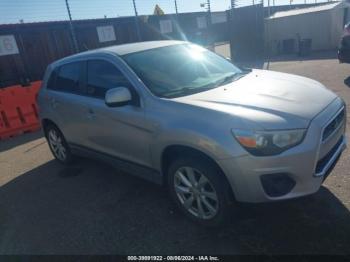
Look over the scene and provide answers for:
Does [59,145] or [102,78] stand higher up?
[102,78]

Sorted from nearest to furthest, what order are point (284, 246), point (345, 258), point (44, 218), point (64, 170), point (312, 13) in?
point (345, 258) → point (284, 246) → point (44, 218) → point (64, 170) → point (312, 13)

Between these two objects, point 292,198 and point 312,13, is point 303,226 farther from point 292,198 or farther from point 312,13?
point 312,13

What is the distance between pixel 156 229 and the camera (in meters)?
3.41

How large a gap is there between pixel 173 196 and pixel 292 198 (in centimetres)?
123

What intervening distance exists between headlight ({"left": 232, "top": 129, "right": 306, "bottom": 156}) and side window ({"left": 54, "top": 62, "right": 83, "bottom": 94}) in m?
2.64

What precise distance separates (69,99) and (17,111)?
4526mm

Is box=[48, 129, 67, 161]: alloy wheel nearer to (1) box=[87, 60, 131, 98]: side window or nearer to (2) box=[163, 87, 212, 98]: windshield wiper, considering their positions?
(1) box=[87, 60, 131, 98]: side window

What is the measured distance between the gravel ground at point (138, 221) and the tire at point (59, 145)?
361mm

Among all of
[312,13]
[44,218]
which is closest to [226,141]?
[44,218]

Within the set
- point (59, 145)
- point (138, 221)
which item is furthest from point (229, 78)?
point (59, 145)

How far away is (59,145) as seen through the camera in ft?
17.8

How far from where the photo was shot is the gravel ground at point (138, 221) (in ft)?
9.84

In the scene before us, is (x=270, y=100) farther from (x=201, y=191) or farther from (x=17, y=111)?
(x=17, y=111)

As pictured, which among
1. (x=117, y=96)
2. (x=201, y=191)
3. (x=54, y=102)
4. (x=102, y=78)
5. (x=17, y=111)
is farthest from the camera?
(x=17, y=111)
